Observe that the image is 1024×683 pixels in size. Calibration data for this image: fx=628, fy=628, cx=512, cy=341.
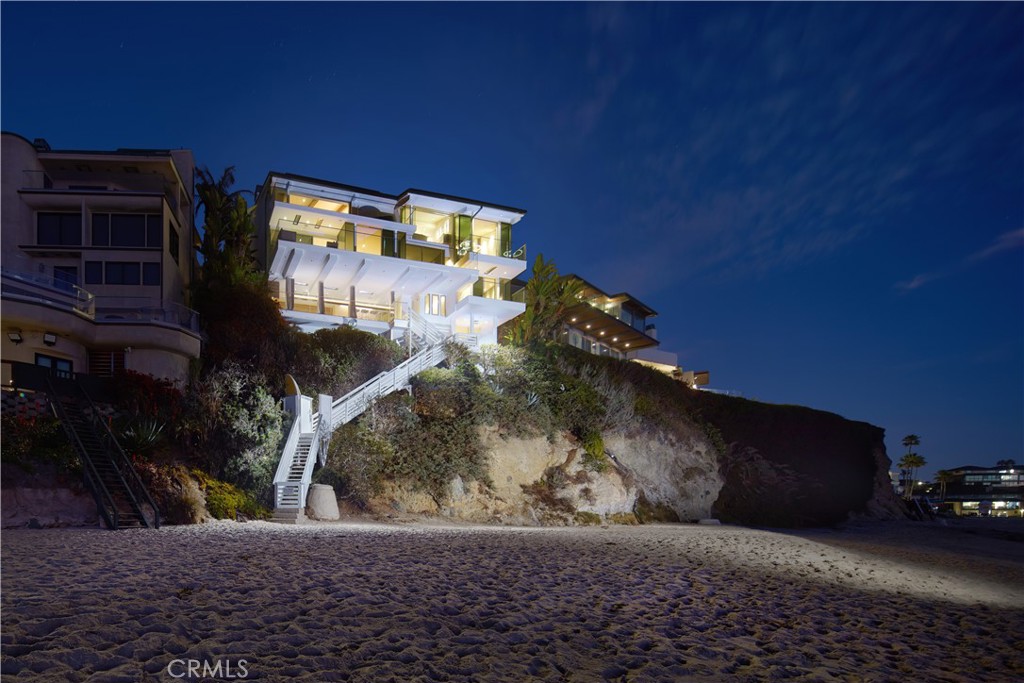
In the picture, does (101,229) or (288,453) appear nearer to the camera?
(288,453)

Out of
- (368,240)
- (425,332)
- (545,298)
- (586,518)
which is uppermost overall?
(368,240)

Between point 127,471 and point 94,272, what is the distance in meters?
14.1

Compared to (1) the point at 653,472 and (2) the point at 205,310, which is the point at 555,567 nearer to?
(1) the point at 653,472

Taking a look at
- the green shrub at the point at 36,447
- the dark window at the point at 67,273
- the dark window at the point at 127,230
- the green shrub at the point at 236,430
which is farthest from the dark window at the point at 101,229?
the green shrub at the point at 36,447

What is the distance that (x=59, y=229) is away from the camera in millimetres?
24656

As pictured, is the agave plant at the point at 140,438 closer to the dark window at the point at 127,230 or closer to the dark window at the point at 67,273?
the dark window at the point at 67,273

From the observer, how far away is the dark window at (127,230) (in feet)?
80.7

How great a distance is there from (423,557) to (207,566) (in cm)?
291

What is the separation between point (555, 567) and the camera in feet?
29.9

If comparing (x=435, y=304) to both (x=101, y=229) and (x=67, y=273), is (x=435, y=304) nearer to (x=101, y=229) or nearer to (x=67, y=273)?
(x=101, y=229)

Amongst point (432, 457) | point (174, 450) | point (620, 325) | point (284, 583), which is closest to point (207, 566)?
point (284, 583)

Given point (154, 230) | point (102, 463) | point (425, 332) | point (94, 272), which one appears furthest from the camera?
point (154, 230)

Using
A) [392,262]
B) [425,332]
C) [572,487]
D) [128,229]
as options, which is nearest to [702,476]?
[572,487]

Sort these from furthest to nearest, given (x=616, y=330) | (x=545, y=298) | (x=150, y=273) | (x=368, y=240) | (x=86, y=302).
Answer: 1. (x=616, y=330)
2. (x=545, y=298)
3. (x=368, y=240)
4. (x=150, y=273)
5. (x=86, y=302)
